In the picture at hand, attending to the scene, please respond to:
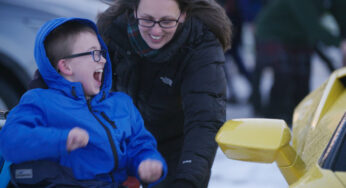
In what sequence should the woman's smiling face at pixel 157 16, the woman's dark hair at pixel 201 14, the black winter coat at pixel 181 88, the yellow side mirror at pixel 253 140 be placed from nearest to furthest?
the yellow side mirror at pixel 253 140, the black winter coat at pixel 181 88, the woman's smiling face at pixel 157 16, the woman's dark hair at pixel 201 14

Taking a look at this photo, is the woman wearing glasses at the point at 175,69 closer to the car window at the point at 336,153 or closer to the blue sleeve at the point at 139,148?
the blue sleeve at the point at 139,148

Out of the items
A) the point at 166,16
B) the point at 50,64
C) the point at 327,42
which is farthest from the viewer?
the point at 327,42

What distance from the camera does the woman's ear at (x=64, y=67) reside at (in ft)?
6.26

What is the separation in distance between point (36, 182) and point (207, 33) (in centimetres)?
106

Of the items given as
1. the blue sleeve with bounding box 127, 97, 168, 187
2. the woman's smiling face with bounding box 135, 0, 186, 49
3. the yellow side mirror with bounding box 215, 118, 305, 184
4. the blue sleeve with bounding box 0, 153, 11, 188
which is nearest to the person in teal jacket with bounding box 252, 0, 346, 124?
the woman's smiling face with bounding box 135, 0, 186, 49

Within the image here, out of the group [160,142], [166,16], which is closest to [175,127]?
[160,142]

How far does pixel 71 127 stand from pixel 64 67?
247 mm

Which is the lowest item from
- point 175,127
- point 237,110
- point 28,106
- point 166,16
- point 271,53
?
point 237,110

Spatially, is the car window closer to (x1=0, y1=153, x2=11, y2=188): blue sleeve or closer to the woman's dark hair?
the woman's dark hair

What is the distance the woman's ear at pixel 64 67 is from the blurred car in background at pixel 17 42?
2.27m

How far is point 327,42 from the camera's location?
5273mm

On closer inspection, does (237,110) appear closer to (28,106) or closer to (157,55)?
(157,55)

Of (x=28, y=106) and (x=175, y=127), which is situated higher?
(x=28, y=106)

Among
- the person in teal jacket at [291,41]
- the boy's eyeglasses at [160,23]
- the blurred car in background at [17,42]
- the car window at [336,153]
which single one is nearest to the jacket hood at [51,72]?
the boy's eyeglasses at [160,23]
